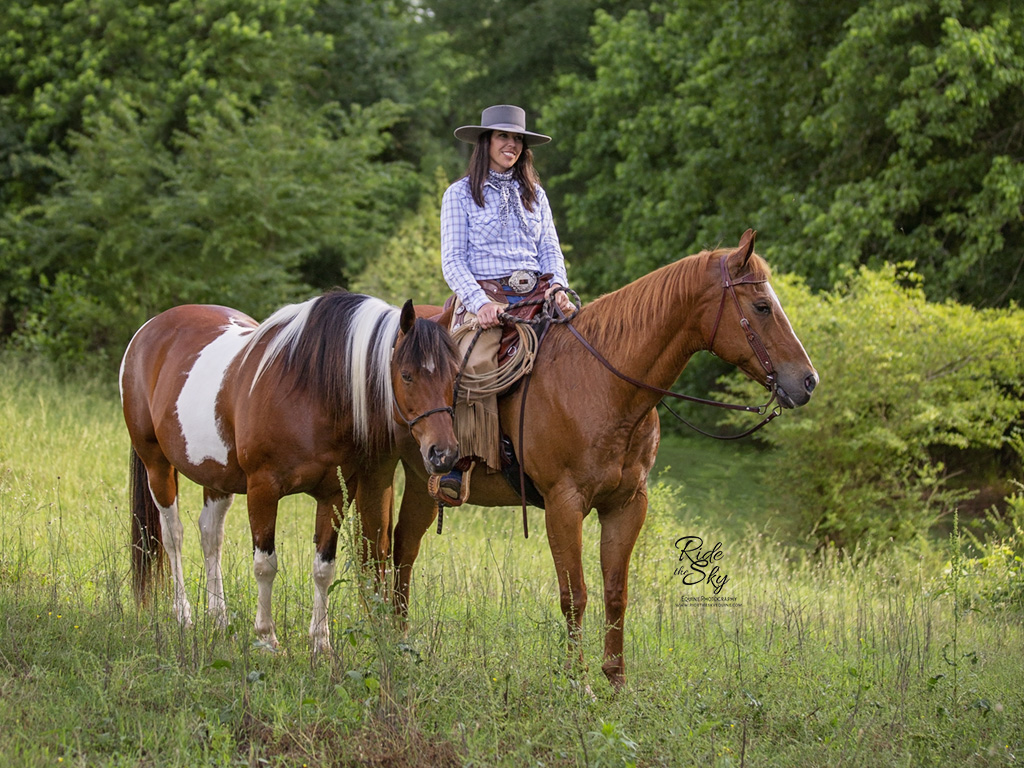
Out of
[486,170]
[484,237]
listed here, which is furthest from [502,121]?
[484,237]

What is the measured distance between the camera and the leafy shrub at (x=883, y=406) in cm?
1095

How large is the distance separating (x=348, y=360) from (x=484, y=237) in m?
1.02

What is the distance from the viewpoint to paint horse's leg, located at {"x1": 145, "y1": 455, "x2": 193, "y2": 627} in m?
5.93

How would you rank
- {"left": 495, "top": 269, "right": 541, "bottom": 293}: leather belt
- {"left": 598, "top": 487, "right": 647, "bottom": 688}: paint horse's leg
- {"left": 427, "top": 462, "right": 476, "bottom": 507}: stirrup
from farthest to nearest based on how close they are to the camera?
1. {"left": 495, "top": 269, "right": 541, "bottom": 293}: leather belt
2. {"left": 427, "top": 462, "right": 476, "bottom": 507}: stirrup
3. {"left": 598, "top": 487, "right": 647, "bottom": 688}: paint horse's leg

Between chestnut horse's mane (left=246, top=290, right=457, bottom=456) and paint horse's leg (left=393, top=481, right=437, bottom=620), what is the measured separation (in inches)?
20.9

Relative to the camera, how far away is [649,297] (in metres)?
4.82

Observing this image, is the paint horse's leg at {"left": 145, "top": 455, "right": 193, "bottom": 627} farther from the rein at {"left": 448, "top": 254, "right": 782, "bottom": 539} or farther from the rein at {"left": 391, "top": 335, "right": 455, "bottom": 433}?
the rein at {"left": 448, "top": 254, "right": 782, "bottom": 539}

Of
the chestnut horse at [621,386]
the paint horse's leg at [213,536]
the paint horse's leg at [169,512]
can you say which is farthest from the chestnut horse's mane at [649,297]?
the paint horse's leg at [169,512]

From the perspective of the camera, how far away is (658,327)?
→ 4.78m

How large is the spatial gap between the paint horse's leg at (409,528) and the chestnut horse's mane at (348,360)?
53 centimetres

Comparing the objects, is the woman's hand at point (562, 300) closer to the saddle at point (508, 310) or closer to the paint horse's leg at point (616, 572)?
the saddle at point (508, 310)

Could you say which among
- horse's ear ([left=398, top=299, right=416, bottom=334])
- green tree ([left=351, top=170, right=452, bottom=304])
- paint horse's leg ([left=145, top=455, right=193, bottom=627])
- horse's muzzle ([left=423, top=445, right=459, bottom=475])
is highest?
green tree ([left=351, top=170, right=452, bottom=304])

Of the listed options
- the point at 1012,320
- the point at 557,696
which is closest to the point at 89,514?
the point at 557,696

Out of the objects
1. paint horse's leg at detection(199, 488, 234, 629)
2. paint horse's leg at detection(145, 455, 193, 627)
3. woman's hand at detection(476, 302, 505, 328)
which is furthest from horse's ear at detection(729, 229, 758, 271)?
paint horse's leg at detection(145, 455, 193, 627)
